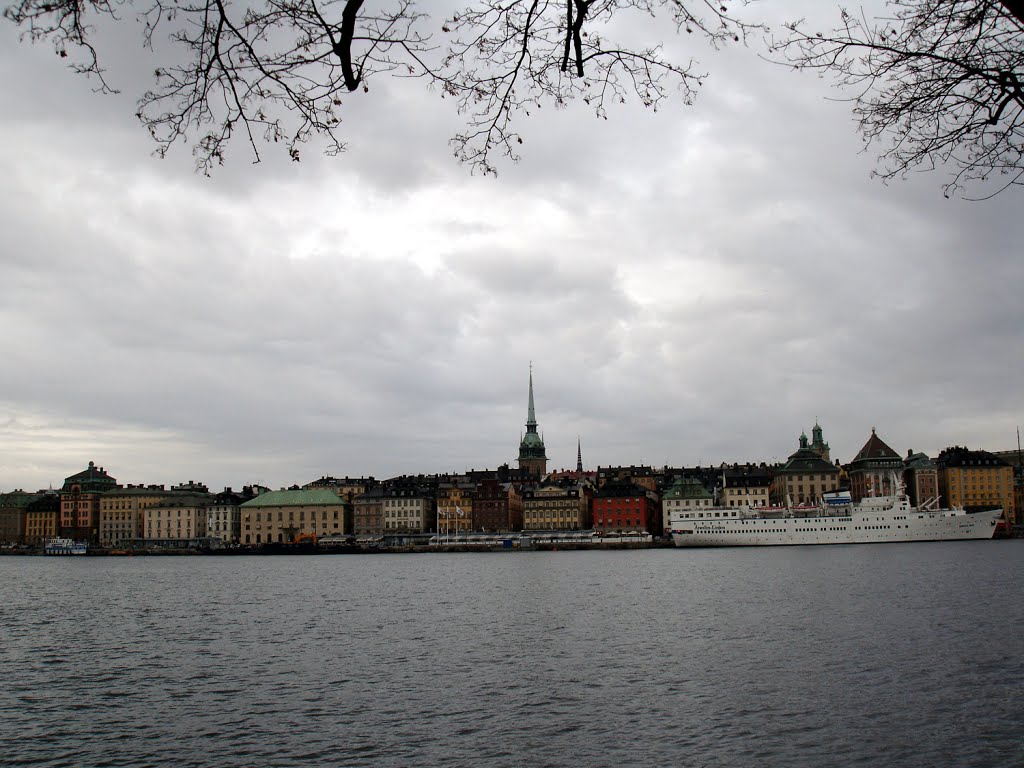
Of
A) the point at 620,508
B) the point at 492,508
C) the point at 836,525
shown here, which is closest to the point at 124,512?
the point at 492,508

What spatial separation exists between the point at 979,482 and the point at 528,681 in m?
159

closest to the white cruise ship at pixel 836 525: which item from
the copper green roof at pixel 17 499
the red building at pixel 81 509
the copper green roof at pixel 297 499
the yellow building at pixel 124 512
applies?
the copper green roof at pixel 297 499

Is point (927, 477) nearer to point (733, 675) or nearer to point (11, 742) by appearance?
point (733, 675)

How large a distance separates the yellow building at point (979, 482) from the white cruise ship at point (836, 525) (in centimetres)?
3627

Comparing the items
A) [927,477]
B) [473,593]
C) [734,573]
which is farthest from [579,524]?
[473,593]

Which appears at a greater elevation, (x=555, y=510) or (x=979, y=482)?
(x=979, y=482)

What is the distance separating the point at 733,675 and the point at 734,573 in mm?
43096

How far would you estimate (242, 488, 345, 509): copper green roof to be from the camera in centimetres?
16225

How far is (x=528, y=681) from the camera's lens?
2411cm

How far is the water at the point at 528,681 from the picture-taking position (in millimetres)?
17750

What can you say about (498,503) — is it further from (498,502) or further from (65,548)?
(65,548)

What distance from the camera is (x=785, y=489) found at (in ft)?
519

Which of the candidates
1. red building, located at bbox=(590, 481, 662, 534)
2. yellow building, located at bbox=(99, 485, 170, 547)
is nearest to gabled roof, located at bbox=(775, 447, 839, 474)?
red building, located at bbox=(590, 481, 662, 534)

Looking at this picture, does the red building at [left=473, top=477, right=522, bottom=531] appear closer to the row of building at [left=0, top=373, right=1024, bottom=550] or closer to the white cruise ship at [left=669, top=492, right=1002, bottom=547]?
the row of building at [left=0, top=373, right=1024, bottom=550]
